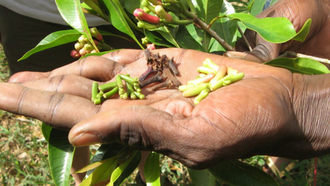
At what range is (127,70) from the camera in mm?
1995

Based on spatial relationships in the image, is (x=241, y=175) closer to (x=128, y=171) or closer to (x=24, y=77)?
(x=128, y=171)

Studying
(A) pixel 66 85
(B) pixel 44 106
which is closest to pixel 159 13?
(A) pixel 66 85

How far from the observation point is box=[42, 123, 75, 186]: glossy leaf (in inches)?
64.2

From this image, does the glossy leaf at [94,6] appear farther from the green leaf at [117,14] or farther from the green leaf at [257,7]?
the green leaf at [257,7]

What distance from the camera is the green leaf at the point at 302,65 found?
5.42 ft

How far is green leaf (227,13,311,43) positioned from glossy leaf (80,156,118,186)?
110 cm

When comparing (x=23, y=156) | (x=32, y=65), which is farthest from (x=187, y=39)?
(x=23, y=156)

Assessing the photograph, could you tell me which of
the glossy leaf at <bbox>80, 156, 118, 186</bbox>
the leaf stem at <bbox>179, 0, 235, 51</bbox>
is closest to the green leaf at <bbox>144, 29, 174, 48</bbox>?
the leaf stem at <bbox>179, 0, 235, 51</bbox>

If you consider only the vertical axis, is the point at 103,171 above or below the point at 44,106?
below

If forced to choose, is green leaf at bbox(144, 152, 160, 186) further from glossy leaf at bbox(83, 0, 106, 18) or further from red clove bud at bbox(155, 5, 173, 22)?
glossy leaf at bbox(83, 0, 106, 18)

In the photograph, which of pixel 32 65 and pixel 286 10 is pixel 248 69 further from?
pixel 32 65

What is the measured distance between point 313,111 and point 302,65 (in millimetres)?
304

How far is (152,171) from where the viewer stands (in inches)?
67.1

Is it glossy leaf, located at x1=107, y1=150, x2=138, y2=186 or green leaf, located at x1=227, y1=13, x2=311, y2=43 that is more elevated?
green leaf, located at x1=227, y1=13, x2=311, y2=43
